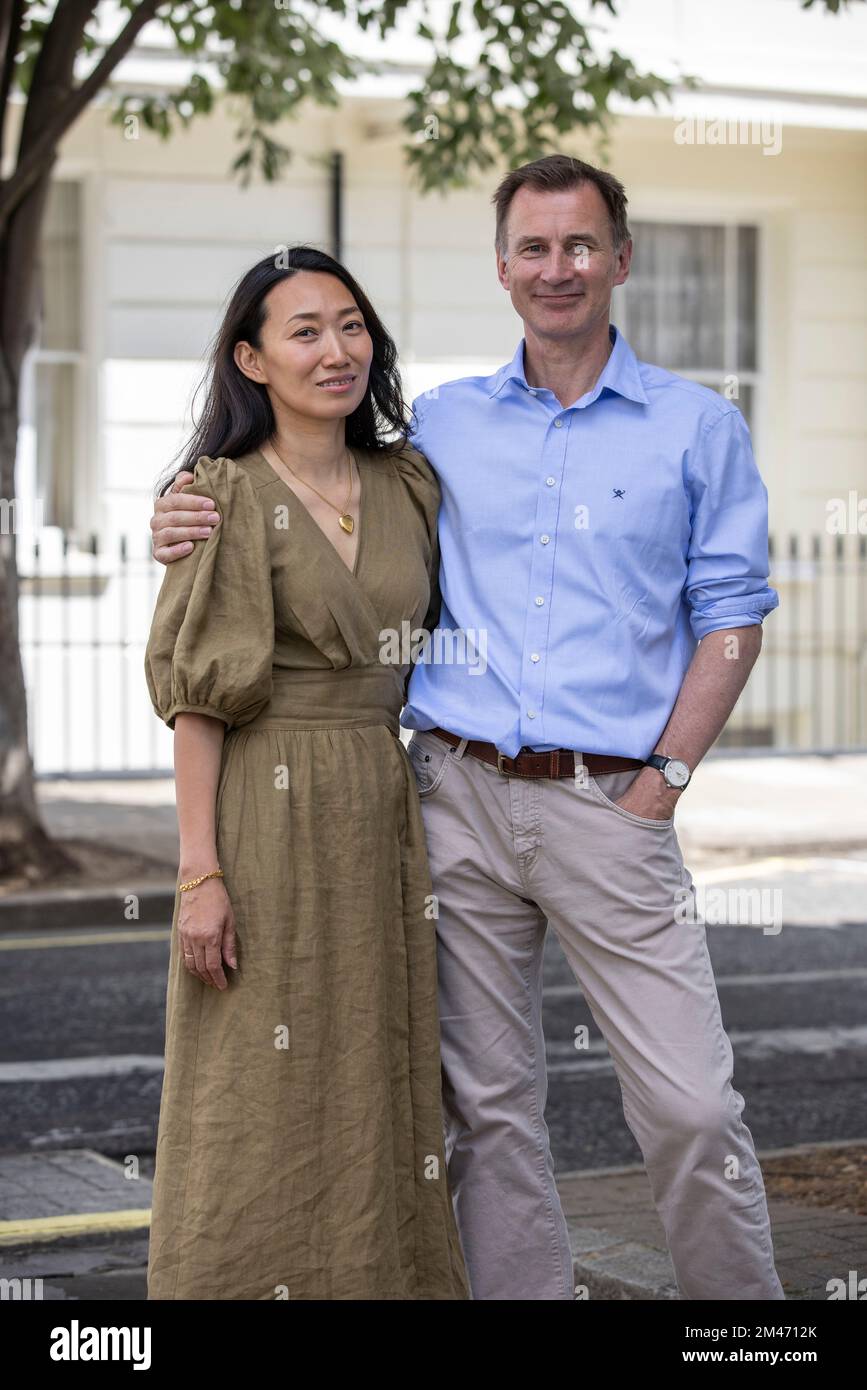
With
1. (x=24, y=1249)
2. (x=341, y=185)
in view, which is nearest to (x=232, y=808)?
(x=24, y=1249)

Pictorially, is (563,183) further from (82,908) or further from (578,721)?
(82,908)

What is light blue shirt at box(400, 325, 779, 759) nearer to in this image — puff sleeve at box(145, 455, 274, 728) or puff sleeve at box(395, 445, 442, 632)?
puff sleeve at box(395, 445, 442, 632)

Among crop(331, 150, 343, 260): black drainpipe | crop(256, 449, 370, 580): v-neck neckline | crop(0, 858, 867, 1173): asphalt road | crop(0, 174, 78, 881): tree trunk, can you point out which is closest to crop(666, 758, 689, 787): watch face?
crop(256, 449, 370, 580): v-neck neckline

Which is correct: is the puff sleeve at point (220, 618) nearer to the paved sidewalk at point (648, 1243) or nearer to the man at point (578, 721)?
the man at point (578, 721)

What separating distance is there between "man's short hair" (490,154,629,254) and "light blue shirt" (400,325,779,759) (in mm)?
254

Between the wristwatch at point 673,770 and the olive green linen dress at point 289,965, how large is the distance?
1.55 feet

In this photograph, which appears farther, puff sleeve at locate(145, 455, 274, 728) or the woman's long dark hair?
the woman's long dark hair

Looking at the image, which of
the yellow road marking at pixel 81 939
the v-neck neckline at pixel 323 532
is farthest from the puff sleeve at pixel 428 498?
the yellow road marking at pixel 81 939

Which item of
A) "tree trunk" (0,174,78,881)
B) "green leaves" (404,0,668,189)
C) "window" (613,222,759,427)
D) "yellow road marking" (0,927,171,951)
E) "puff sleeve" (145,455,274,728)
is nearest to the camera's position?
"puff sleeve" (145,455,274,728)

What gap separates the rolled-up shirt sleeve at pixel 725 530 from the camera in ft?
11.9

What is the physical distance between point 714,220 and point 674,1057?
47.9ft

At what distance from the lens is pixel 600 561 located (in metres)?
3.61

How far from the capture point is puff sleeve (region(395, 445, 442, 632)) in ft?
12.3

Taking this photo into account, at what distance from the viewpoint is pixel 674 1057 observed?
3504 millimetres
